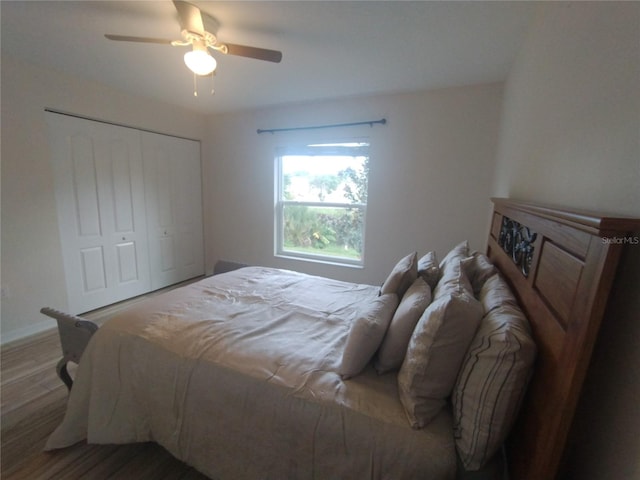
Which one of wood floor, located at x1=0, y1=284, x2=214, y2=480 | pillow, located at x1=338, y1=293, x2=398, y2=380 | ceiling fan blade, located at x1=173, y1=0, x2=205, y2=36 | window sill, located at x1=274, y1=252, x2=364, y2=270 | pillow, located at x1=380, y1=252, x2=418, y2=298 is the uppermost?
ceiling fan blade, located at x1=173, y1=0, x2=205, y2=36

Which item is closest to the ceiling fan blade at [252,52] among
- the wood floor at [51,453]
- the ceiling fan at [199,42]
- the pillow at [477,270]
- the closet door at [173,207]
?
the ceiling fan at [199,42]

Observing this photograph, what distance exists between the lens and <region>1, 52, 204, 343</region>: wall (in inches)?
91.0

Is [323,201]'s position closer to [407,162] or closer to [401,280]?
[407,162]

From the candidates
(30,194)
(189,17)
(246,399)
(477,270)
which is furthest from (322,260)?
(30,194)

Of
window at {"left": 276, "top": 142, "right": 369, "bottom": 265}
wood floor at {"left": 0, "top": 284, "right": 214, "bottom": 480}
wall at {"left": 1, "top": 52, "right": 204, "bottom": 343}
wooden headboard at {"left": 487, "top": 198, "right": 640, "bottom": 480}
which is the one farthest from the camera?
window at {"left": 276, "top": 142, "right": 369, "bottom": 265}

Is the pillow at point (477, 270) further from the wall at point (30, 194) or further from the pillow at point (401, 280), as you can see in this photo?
the wall at point (30, 194)

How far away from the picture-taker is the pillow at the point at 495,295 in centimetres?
101

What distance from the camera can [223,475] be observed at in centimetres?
115

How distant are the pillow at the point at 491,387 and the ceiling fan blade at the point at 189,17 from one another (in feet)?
6.71

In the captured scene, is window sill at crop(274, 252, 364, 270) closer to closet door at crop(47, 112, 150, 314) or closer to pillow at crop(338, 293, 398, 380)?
closet door at crop(47, 112, 150, 314)

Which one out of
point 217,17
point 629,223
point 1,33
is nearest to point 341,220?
point 217,17

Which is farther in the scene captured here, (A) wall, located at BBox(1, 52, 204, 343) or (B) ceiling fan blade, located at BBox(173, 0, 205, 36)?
(A) wall, located at BBox(1, 52, 204, 343)

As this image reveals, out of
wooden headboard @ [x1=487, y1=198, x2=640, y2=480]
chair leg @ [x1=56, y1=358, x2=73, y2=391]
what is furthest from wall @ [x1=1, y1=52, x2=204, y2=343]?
wooden headboard @ [x1=487, y1=198, x2=640, y2=480]

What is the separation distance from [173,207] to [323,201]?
82.8 inches
